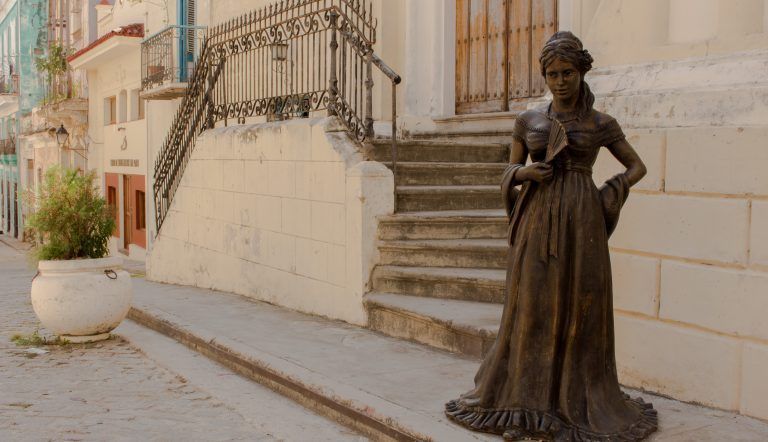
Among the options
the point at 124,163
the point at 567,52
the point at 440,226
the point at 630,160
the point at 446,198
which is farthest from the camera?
the point at 124,163

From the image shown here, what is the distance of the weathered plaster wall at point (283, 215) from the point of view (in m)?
7.30

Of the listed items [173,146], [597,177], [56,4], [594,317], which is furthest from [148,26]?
[594,317]

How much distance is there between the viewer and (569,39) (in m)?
3.95

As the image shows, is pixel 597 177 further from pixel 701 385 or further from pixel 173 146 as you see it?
pixel 173 146

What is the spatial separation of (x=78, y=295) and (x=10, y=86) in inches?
1135

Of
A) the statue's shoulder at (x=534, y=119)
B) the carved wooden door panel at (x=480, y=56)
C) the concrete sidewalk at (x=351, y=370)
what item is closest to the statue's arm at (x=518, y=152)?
the statue's shoulder at (x=534, y=119)

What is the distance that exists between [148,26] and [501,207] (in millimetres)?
13299

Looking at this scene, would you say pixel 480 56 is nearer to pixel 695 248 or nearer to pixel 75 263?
pixel 75 263

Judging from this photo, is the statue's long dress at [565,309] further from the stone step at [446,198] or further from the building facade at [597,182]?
the stone step at [446,198]

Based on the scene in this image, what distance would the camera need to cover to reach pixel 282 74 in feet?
33.2

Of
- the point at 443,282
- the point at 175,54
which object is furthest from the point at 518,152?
the point at 175,54

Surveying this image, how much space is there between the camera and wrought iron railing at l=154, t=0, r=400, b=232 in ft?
26.3

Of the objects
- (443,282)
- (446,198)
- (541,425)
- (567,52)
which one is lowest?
(541,425)

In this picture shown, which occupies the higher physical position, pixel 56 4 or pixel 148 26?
pixel 56 4
